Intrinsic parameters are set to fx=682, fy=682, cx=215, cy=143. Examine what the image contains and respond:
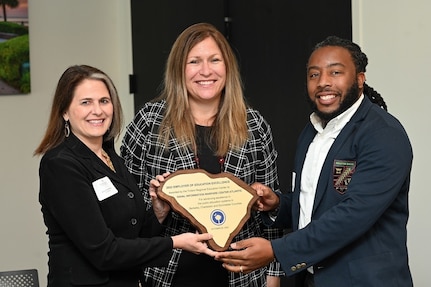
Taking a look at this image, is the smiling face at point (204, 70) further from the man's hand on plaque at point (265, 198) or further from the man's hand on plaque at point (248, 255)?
the man's hand on plaque at point (248, 255)

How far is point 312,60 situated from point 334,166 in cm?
35

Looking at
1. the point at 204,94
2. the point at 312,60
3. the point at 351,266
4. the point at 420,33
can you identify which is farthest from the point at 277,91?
the point at 351,266

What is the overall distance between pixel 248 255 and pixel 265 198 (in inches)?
12.5

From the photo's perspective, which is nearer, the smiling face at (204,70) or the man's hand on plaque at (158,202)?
the man's hand on plaque at (158,202)

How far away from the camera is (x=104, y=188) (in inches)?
81.0

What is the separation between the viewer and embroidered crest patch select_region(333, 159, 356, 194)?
2.00 m

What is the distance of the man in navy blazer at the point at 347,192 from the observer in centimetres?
195

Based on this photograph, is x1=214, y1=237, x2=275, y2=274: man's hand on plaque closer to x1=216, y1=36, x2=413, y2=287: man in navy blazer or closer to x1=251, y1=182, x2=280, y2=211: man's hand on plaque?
x1=216, y1=36, x2=413, y2=287: man in navy blazer

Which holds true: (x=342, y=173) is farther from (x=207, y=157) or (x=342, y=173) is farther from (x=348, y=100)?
(x=207, y=157)

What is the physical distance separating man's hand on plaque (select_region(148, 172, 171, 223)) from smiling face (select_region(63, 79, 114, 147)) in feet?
0.85

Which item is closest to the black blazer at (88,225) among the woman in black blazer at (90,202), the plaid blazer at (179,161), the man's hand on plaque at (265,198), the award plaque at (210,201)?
the woman in black blazer at (90,202)

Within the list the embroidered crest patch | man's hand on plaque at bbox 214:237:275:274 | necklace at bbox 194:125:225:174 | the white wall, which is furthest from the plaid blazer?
the white wall

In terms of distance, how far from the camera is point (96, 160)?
2.11m

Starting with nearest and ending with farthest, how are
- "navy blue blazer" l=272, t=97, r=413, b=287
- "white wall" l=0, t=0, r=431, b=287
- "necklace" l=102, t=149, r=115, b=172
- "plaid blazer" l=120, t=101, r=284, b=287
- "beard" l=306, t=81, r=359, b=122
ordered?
1. "navy blue blazer" l=272, t=97, r=413, b=287
2. "beard" l=306, t=81, r=359, b=122
3. "necklace" l=102, t=149, r=115, b=172
4. "plaid blazer" l=120, t=101, r=284, b=287
5. "white wall" l=0, t=0, r=431, b=287
